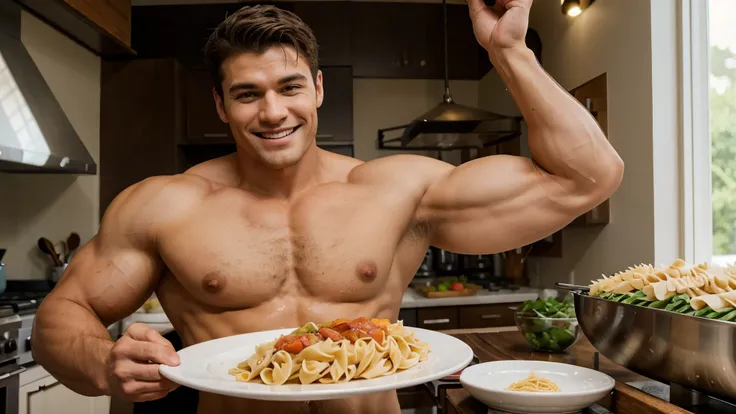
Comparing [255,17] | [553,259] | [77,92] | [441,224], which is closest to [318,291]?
[441,224]

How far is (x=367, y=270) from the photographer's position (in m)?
1.31

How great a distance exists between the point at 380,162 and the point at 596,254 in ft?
6.29

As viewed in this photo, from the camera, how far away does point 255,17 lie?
1.33 meters

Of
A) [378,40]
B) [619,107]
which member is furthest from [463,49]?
[619,107]

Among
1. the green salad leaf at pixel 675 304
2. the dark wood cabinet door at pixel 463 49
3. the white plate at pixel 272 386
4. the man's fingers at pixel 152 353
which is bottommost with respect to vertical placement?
the white plate at pixel 272 386

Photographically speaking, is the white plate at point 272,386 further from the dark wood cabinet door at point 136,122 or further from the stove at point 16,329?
the dark wood cabinet door at point 136,122

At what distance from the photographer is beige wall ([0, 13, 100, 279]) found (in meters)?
3.29

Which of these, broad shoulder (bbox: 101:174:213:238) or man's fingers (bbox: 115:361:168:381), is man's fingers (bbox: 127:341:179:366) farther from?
broad shoulder (bbox: 101:174:213:238)

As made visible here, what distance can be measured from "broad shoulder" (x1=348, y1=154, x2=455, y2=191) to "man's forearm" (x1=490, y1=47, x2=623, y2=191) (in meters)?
0.27

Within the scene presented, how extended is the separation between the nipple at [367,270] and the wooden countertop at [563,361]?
1.18ft

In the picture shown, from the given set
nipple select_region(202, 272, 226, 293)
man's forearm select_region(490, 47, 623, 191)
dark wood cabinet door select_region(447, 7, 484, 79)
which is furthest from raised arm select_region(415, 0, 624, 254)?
dark wood cabinet door select_region(447, 7, 484, 79)

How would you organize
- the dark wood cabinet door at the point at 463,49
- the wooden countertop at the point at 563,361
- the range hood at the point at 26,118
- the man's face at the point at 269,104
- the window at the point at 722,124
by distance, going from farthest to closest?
the dark wood cabinet door at the point at 463,49, the range hood at the point at 26,118, the window at the point at 722,124, the man's face at the point at 269,104, the wooden countertop at the point at 563,361

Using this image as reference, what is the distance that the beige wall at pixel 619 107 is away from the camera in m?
2.43

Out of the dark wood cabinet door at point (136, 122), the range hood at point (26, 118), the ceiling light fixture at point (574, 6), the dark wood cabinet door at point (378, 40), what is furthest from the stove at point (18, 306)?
the ceiling light fixture at point (574, 6)
